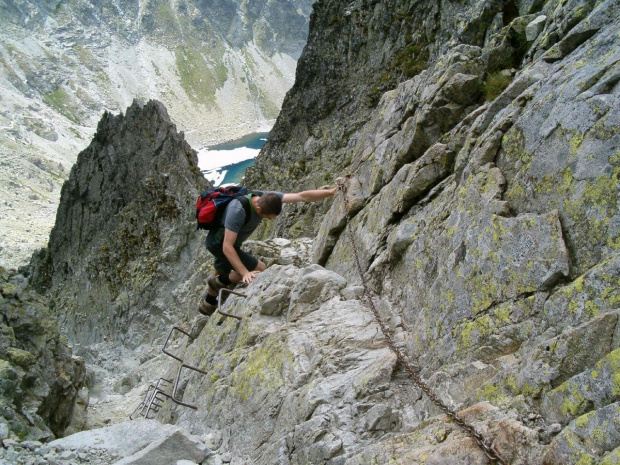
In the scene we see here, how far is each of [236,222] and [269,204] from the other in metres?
0.89

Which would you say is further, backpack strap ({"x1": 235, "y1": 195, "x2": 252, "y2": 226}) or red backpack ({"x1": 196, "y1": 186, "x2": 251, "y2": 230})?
red backpack ({"x1": 196, "y1": 186, "x2": 251, "y2": 230})

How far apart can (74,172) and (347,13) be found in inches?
1188

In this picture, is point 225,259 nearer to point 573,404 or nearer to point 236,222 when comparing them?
point 236,222

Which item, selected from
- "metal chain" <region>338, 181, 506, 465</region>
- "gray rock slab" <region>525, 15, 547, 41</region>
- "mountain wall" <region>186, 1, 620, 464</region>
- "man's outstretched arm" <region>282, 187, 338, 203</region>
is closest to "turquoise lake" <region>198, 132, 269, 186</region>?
"man's outstretched arm" <region>282, 187, 338, 203</region>

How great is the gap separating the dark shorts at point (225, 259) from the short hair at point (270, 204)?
1817 millimetres

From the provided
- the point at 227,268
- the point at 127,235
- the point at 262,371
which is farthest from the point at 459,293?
the point at 127,235

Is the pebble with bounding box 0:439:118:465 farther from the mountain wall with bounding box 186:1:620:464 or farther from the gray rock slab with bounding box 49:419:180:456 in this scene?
the mountain wall with bounding box 186:1:620:464

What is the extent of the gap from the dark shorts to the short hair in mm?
1817

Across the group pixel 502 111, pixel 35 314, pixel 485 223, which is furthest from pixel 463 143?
pixel 35 314

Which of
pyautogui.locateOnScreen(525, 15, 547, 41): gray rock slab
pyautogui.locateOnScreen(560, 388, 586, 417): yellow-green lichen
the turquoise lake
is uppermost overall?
the turquoise lake

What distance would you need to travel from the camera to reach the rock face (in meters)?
36.7

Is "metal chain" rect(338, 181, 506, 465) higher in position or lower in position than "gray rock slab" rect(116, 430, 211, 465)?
higher

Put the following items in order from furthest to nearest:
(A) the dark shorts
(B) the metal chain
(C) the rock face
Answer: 1. (C) the rock face
2. (A) the dark shorts
3. (B) the metal chain

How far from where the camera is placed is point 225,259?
42.9 feet
